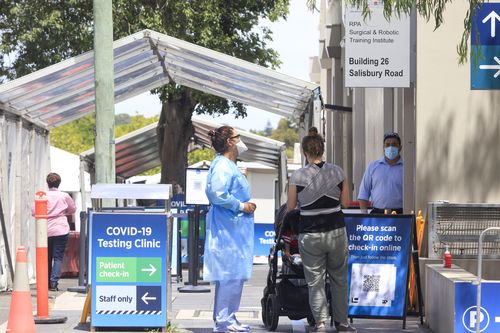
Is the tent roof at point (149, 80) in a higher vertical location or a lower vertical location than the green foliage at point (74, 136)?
lower

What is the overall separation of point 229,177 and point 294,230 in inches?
34.7

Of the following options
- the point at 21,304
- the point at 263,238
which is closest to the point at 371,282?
the point at 21,304

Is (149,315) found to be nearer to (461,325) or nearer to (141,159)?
(461,325)

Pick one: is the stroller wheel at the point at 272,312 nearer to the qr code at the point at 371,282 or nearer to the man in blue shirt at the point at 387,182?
the qr code at the point at 371,282

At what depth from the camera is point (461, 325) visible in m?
10.1

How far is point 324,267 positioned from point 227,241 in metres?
0.94

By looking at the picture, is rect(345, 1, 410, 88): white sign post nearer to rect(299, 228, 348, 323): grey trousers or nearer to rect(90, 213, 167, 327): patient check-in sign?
rect(299, 228, 348, 323): grey trousers

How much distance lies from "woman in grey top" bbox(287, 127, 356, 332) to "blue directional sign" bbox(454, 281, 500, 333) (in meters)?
1.36

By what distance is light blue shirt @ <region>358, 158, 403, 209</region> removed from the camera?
1344 centimetres

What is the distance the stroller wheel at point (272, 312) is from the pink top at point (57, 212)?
6.98 m

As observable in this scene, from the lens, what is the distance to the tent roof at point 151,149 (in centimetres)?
3025

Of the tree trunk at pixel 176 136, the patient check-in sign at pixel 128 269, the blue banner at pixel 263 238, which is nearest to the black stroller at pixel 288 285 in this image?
the patient check-in sign at pixel 128 269

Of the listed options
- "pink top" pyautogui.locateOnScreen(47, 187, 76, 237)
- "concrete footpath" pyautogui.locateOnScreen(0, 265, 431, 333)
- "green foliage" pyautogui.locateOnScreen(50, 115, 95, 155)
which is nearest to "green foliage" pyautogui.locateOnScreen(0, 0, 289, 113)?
"pink top" pyautogui.locateOnScreen(47, 187, 76, 237)

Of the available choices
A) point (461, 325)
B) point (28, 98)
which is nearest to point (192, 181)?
point (28, 98)
